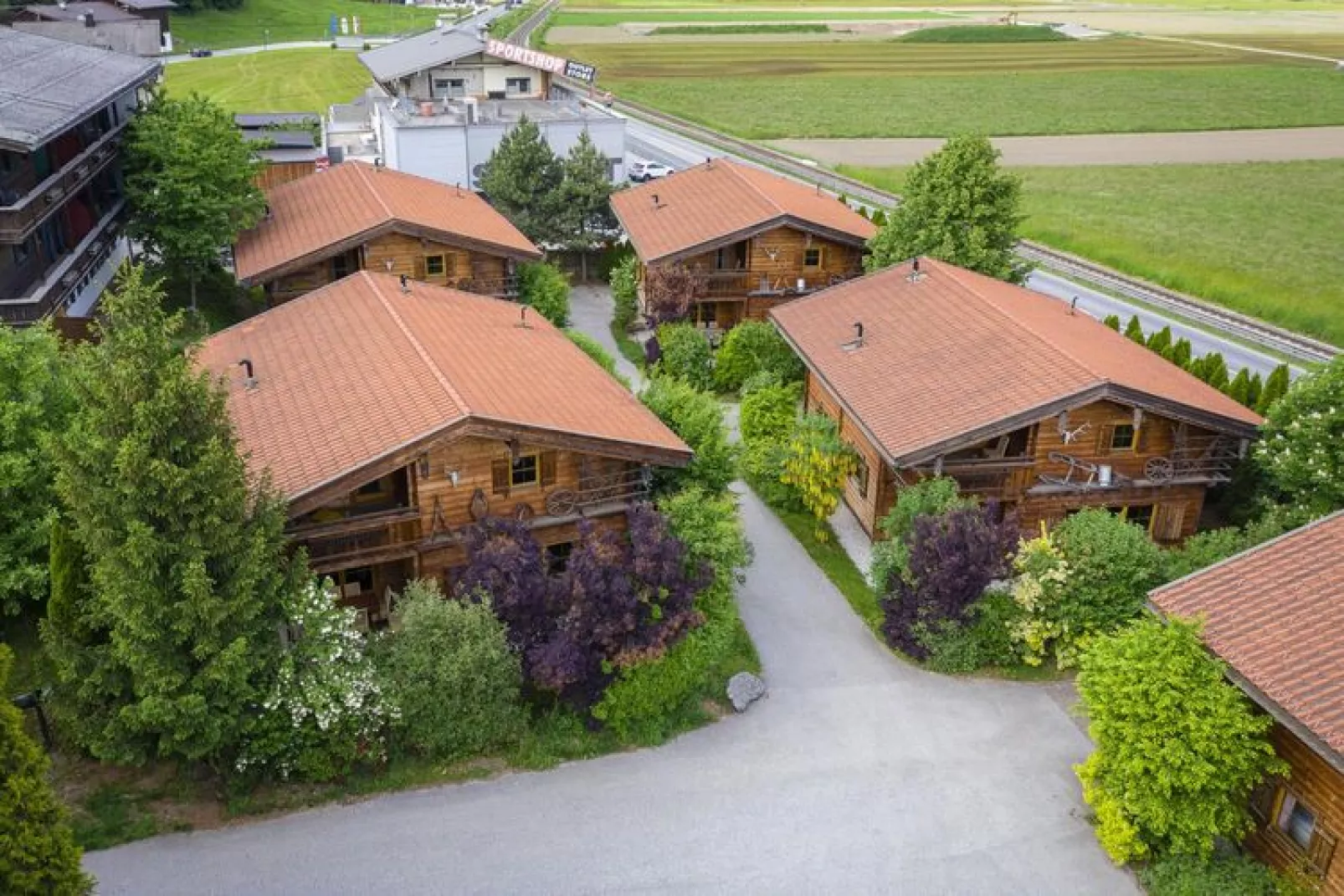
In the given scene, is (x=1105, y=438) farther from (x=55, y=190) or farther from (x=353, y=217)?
(x=55, y=190)

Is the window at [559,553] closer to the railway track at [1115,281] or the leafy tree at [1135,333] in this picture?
the leafy tree at [1135,333]

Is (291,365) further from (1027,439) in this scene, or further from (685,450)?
(1027,439)

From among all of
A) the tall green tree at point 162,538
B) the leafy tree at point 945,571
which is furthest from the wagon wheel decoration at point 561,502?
the leafy tree at point 945,571

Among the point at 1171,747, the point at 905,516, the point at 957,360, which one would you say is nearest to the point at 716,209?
the point at 957,360

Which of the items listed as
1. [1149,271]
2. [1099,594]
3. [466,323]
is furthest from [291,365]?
[1149,271]

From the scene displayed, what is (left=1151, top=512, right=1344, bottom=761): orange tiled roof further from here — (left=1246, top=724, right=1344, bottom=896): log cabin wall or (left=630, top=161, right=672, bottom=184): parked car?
(left=630, top=161, right=672, bottom=184): parked car

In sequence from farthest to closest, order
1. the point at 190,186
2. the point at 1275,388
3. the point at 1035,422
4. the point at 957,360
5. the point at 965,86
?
the point at 965,86
the point at 190,186
the point at 1275,388
the point at 957,360
the point at 1035,422

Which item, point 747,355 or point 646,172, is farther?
point 646,172

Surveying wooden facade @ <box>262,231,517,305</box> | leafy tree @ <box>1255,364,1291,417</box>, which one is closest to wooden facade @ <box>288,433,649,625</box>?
wooden facade @ <box>262,231,517,305</box>
